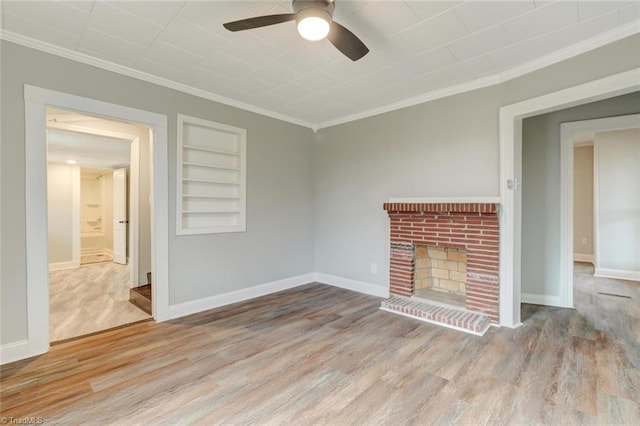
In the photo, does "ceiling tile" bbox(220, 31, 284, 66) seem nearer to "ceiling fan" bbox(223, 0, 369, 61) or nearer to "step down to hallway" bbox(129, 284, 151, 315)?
"ceiling fan" bbox(223, 0, 369, 61)

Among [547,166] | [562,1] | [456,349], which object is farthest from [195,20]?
[547,166]

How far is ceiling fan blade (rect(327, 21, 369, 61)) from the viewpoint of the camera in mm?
1903

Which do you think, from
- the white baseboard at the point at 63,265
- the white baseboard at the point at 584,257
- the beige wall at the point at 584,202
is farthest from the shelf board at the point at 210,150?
the white baseboard at the point at 584,257

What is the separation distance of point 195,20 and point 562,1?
263cm

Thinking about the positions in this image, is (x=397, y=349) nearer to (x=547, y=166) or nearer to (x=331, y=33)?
(x=331, y=33)

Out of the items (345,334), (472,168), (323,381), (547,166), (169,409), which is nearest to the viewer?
(169,409)

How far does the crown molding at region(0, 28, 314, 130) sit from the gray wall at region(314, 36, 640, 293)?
1425mm

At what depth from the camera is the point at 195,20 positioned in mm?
2219

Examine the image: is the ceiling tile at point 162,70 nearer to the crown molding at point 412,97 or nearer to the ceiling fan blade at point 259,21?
the crown molding at point 412,97

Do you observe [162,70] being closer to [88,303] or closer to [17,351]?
[17,351]

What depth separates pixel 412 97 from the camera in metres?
3.74

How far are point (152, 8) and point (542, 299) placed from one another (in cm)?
517

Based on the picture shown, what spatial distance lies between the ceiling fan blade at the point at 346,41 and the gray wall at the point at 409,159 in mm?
1876

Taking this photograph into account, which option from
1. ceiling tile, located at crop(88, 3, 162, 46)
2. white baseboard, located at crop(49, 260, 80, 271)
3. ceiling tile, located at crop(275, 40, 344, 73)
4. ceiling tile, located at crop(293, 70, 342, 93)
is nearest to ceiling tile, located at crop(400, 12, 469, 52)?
ceiling tile, located at crop(275, 40, 344, 73)
